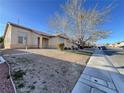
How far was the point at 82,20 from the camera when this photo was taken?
15.6m

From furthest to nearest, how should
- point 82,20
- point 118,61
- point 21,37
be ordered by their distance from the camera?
point 21,37 → point 82,20 → point 118,61

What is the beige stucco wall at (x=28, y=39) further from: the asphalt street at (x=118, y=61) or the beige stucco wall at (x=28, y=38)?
the asphalt street at (x=118, y=61)

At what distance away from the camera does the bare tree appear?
14.8 metres

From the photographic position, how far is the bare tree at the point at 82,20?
14.8m

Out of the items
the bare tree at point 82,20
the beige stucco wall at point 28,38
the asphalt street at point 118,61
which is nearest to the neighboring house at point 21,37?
the beige stucco wall at point 28,38

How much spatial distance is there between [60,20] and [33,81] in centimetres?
1396

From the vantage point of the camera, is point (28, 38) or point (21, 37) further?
point (28, 38)

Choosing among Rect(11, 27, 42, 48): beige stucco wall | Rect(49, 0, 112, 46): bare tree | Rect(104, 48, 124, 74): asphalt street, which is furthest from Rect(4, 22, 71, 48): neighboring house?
Rect(104, 48, 124, 74): asphalt street

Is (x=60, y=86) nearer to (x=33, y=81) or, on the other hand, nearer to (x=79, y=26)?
(x=33, y=81)

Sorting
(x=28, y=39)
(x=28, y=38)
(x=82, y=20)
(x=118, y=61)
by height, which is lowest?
(x=118, y=61)

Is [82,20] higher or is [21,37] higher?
[82,20]

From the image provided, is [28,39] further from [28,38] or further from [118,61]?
[118,61]

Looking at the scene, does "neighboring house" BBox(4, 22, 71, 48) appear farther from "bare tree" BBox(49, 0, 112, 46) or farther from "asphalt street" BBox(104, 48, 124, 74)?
"asphalt street" BBox(104, 48, 124, 74)

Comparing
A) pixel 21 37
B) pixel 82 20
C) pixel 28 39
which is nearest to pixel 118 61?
pixel 82 20
